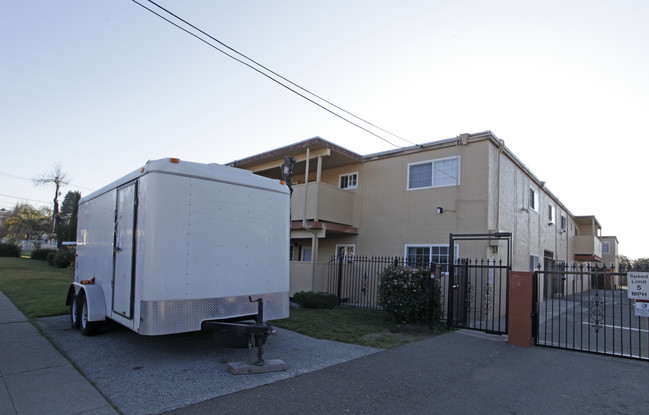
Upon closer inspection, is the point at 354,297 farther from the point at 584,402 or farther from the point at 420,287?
the point at 584,402

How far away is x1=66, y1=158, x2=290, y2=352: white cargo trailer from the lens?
5.29 metres

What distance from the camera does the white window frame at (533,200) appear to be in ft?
55.3

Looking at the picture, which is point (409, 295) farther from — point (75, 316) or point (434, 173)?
point (75, 316)

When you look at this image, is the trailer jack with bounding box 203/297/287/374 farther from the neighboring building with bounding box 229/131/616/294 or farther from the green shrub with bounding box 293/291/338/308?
the neighboring building with bounding box 229/131/616/294

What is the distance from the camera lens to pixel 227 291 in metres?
5.86

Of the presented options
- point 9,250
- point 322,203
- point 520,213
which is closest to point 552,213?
point 520,213

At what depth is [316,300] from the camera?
12.2 m

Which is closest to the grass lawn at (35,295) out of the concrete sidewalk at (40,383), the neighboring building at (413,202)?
the concrete sidewalk at (40,383)

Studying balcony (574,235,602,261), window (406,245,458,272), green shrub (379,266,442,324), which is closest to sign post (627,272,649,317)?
green shrub (379,266,442,324)

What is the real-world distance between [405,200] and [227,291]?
9.37 meters

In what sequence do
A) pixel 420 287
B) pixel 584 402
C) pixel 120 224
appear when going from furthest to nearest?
1. pixel 420 287
2. pixel 120 224
3. pixel 584 402

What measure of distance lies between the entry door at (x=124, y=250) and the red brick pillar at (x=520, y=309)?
22.9ft

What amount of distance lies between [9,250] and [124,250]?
1419 inches

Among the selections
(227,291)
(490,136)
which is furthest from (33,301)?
(490,136)
